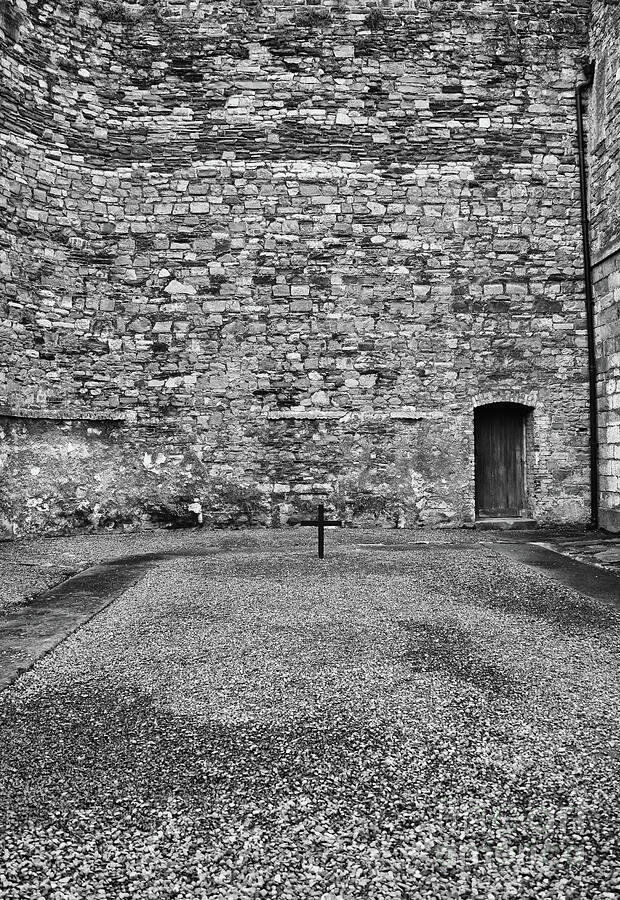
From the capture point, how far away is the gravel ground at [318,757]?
1.79 m

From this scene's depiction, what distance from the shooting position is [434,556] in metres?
6.98

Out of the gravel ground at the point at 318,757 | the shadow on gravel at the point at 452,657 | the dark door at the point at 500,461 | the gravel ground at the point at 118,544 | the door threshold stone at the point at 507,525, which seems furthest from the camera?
the dark door at the point at 500,461

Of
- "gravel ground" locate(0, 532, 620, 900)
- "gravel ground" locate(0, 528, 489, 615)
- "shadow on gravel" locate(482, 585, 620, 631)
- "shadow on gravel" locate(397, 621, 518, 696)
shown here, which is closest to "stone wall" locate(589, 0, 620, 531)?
"gravel ground" locate(0, 528, 489, 615)

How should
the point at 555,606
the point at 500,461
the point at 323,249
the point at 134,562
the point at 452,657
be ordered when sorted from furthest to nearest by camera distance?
the point at 500,461 < the point at 323,249 < the point at 134,562 < the point at 555,606 < the point at 452,657

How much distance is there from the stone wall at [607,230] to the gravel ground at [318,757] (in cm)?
501

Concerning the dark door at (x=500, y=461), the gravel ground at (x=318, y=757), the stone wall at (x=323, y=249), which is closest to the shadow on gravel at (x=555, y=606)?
the gravel ground at (x=318, y=757)

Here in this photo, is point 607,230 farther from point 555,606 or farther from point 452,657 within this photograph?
point 452,657

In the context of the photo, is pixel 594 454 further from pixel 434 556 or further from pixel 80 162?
pixel 80 162

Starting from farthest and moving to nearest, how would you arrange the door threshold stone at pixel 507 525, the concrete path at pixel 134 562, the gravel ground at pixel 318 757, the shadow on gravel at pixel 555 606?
1. the door threshold stone at pixel 507 525
2. the shadow on gravel at pixel 555 606
3. the concrete path at pixel 134 562
4. the gravel ground at pixel 318 757

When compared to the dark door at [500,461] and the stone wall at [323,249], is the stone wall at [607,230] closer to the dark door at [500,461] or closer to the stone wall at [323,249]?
the stone wall at [323,249]

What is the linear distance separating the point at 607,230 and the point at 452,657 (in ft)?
25.6

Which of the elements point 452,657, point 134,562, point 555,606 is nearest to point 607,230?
point 555,606

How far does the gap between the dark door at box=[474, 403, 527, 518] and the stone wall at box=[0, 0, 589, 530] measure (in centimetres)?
34

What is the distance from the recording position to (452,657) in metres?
3.61
